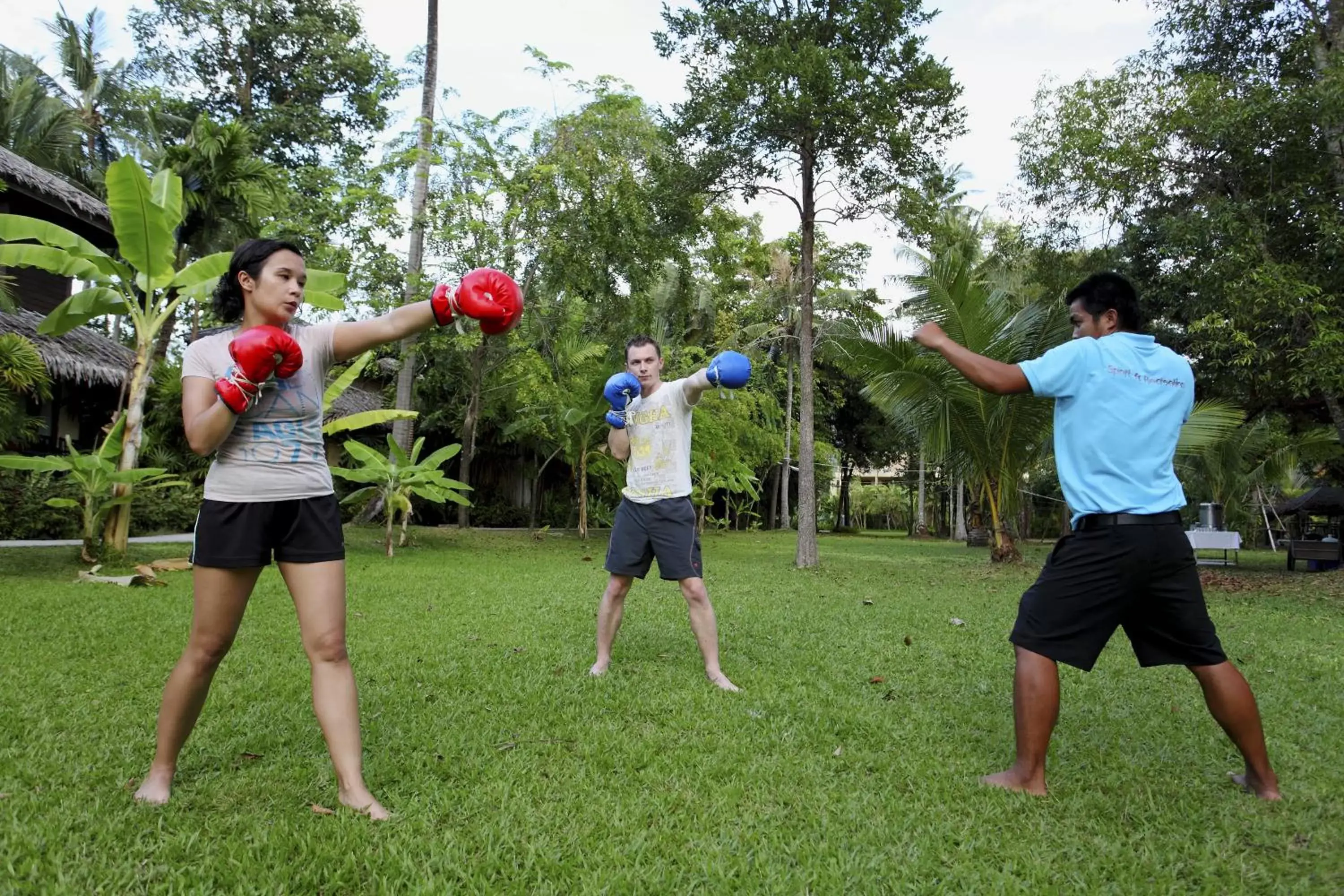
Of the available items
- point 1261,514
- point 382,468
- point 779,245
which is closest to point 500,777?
point 382,468

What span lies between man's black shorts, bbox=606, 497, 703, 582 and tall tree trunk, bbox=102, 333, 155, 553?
19.6 feet

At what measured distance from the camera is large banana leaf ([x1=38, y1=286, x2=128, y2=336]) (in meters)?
7.11

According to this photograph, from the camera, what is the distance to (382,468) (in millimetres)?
10406

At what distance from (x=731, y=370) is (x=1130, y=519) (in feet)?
5.54

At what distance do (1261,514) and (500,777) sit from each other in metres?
29.3

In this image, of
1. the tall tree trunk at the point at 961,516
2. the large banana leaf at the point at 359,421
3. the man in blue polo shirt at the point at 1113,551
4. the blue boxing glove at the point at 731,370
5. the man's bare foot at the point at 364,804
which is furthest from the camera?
the tall tree trunk at the point at 961,516

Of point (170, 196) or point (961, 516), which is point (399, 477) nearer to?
point (170, 196)

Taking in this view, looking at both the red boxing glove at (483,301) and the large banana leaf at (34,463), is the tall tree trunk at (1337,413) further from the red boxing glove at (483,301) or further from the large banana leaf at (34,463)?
the large banana leaf at (34,463)

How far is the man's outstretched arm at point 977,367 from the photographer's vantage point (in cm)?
273

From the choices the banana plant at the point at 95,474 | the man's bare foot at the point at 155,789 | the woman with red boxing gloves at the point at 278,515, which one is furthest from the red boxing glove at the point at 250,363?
the banana plant at the point at 95,474

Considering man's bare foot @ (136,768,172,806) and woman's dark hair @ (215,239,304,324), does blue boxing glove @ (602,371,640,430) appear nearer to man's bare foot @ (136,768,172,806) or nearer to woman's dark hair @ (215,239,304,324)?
woman's dark hair @ (215,239,304,324)

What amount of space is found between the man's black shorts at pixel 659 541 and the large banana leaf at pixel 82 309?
18.6ft

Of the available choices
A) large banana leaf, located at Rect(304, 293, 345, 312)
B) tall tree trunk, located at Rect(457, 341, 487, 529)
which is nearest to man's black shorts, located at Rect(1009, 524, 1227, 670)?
large banana leaf, located at Rect(304, 293, 345, 312)

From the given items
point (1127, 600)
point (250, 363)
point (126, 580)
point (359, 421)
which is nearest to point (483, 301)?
point (250, 363)
